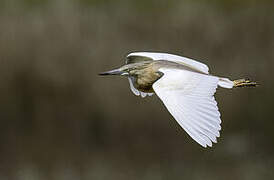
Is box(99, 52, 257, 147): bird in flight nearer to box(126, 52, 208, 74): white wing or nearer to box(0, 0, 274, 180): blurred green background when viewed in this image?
box(126, 52, 208, 74): white wing

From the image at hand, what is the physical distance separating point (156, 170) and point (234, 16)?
871mm

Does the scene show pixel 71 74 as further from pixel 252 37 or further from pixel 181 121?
pixel 181 121

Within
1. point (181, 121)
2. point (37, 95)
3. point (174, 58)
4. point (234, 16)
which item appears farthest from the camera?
point (234, 16)

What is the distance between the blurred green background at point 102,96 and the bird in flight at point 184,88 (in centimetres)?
135

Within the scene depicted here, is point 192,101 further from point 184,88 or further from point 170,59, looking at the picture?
point 170,59

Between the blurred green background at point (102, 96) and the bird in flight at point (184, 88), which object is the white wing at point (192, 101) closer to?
the bird in flight at point (184, 88)

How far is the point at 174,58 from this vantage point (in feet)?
11.5

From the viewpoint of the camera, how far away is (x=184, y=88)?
303cm

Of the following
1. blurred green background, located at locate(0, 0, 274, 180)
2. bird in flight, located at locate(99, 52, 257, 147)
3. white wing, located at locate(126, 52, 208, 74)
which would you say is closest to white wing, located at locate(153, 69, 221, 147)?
bird in flight, located at locate(99, 52, 257, 147)

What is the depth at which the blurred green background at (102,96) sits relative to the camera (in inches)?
190

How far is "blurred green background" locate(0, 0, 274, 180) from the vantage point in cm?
483

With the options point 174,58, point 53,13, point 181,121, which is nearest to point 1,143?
point 53,13

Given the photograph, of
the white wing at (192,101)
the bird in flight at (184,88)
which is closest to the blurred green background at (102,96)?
the bird in flight at (184,88)

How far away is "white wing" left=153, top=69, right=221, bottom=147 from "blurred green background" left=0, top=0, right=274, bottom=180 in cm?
168
